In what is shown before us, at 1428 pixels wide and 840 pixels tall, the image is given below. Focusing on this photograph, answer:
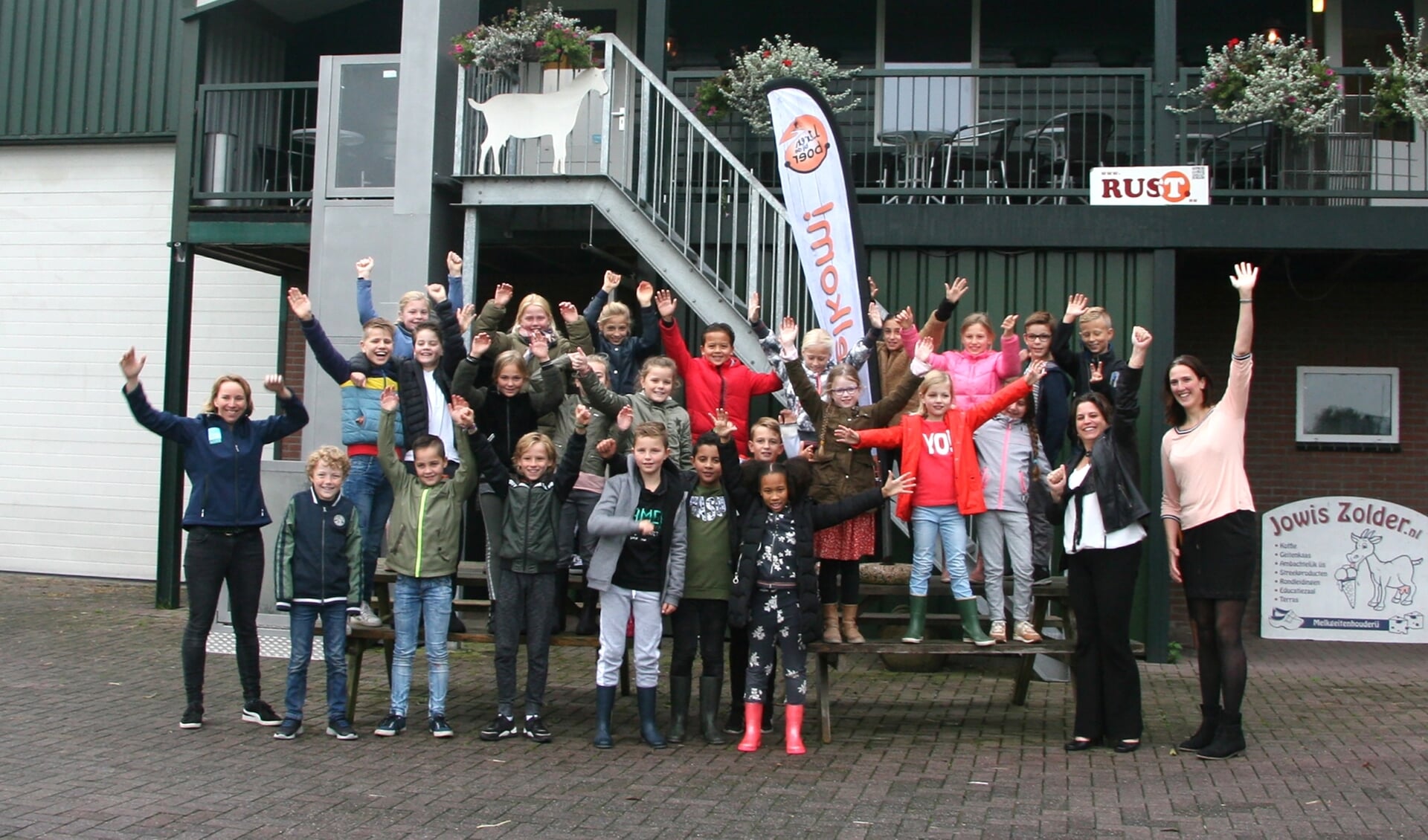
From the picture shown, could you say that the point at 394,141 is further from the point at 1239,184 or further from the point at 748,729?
the point at 1239,184

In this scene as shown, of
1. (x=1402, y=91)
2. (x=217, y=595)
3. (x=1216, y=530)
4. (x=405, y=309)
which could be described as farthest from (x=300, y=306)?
(x=1402, y=91)

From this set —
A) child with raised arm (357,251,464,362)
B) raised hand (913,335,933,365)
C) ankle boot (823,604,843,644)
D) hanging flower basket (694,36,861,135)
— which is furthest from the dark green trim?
ankle boot (823,604,843,644)

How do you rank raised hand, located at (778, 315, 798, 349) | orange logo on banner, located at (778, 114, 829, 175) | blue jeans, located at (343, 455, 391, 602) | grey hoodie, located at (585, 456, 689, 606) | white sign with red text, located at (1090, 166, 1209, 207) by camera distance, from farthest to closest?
white sign with red text, located at (1090, 166, 1209, 207), orange logo on banner, located at (778, 114, 829, 175), blue jeans, located at (343, 455, 391, 602), raised hand, located at (778, 315, 798, 349), grey hoodie, located at (585, 456, 689, 606)

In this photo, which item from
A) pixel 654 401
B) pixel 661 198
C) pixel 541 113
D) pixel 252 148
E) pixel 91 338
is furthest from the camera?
pixel 91 338

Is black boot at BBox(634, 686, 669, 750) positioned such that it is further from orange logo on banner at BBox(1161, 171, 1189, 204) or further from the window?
the window

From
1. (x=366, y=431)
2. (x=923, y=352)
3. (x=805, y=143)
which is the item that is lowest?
(x=366, y=431)

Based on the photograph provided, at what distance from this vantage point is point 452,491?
697 centimetres

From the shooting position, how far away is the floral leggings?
21.9 feet

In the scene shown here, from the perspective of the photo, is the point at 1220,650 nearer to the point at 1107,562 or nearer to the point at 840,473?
the point at 1107,562

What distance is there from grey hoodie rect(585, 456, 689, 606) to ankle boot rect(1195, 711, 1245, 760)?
2.65 m

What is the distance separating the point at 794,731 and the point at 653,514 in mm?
1262

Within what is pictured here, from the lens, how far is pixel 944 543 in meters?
7.14

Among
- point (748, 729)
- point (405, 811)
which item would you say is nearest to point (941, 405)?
point (748, 729)

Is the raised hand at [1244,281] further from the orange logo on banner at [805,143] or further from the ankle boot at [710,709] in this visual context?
the ankle boot at [710,709]
